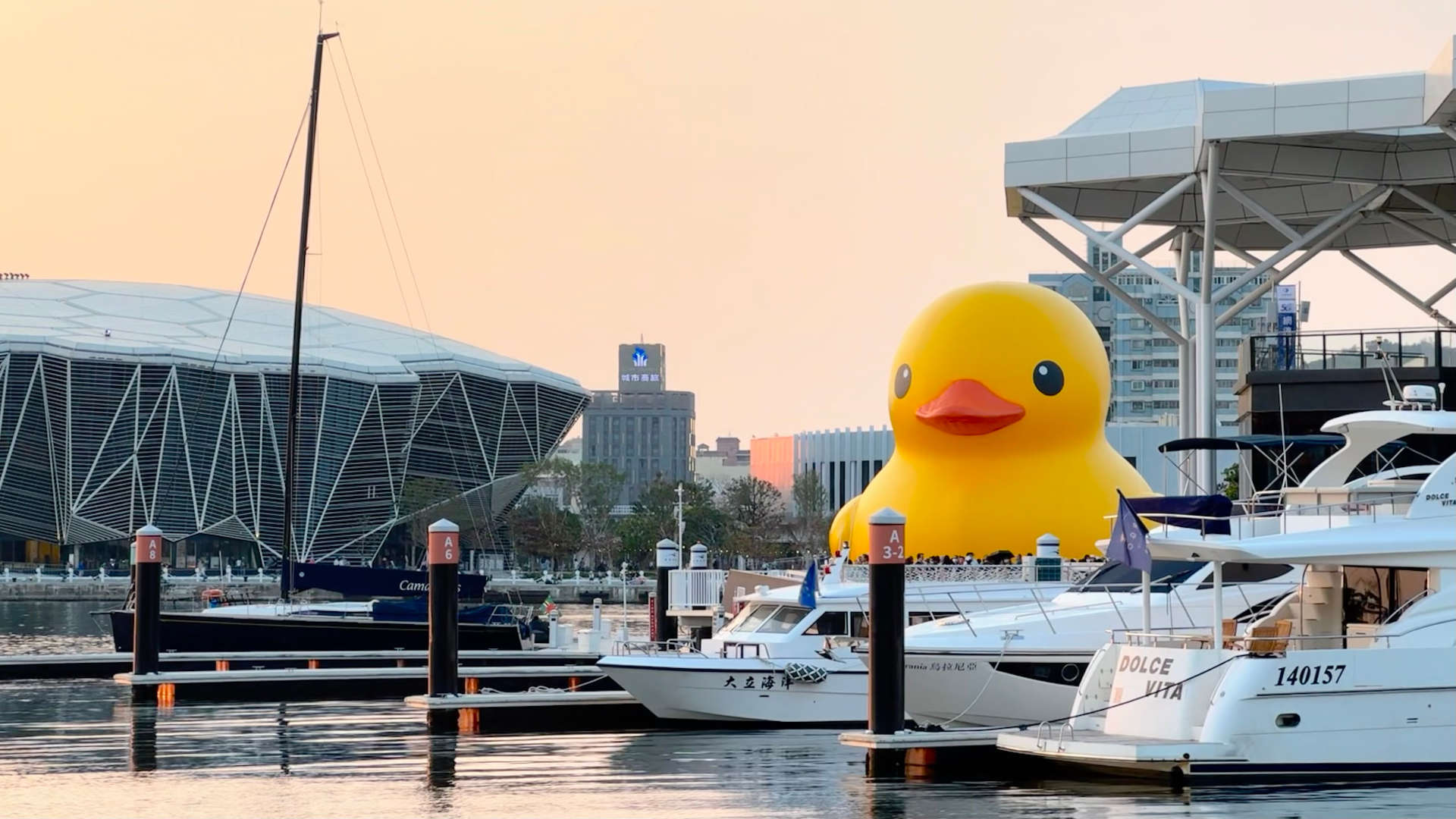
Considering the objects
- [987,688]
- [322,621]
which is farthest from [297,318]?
[987,688]

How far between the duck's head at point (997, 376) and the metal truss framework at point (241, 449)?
77440 mm

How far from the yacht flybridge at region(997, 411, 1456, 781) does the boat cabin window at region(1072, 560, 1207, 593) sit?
307 centimetres

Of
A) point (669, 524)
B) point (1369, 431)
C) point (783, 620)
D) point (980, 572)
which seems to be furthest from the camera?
point (669, 524)

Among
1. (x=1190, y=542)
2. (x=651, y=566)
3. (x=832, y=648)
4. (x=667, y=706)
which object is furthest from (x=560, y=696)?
(x=651, y=566)

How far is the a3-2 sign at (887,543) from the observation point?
2347 centimetres

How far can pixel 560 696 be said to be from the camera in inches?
1198

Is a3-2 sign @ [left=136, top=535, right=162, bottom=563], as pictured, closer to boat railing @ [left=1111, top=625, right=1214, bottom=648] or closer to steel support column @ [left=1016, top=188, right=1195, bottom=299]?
steel support column @ [left=1016, top=188, right=1195, bottom=299]

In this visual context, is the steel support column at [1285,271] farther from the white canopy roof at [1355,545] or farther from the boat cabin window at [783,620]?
the white canopy roof at [1355,545]

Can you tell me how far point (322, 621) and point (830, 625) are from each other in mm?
16326

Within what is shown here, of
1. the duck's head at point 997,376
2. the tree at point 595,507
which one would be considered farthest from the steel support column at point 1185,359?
the tree at point 595,507

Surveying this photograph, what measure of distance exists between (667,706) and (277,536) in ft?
313

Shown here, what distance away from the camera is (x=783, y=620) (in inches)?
1160

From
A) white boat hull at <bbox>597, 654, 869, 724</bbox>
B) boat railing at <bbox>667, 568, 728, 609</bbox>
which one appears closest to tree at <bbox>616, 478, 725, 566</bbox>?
boat railing at <bbox>667, 568, 728, 609</bbox>

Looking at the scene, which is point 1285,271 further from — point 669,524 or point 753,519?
point 753,519
